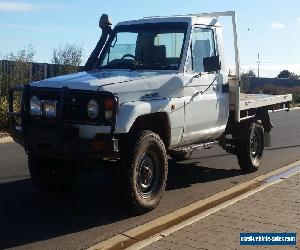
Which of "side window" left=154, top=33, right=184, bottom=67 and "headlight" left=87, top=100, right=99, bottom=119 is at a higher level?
"side window" left=154, top=33, right=184, bottom=67

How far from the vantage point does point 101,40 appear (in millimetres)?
8008

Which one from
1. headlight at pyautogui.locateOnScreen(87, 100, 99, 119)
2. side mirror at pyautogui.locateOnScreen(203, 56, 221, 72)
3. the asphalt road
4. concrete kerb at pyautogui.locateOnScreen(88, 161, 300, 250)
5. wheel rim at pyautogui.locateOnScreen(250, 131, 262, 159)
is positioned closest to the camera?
concrete kerb at pyautogui.locateOnScreen(88, 161, 300, 250)

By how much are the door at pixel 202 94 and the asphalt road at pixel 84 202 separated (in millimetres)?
883

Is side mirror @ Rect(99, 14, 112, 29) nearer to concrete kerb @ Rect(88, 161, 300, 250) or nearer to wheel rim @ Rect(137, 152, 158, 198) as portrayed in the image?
wheel rim @ Rect(137, 152, 158, 198)

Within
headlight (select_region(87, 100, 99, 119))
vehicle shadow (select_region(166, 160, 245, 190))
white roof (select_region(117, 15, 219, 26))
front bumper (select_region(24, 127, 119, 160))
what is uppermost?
white roof (select_region(117, 15, 219, 26))

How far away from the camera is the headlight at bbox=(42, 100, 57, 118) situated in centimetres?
596

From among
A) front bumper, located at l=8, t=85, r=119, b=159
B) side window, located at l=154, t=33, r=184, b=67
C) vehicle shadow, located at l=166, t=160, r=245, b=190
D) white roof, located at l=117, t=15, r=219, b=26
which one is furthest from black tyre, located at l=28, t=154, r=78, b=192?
white roof, located at l=117, t=15, r=219, b=26

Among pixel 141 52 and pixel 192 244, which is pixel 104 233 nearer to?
A: pixel 192 244

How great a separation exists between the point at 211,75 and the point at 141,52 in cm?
112

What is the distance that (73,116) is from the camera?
19.4ft

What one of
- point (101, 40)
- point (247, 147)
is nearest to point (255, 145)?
point (247, 147)

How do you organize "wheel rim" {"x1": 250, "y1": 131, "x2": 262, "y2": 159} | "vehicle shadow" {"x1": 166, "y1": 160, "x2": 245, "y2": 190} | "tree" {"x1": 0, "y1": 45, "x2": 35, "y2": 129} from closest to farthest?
"vehicle shadow" {"x1": 166, "y1": 160, "x2": 245, "y2": 190}, "wheel rim" {"x1": 250, "y1": 131, "x2": 262, "y2": 159}, "tree" {"x1": 0, "y1": 45, "x2": 35, "y2": 129}

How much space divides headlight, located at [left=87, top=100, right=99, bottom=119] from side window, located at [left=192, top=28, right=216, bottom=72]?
6.74 ft

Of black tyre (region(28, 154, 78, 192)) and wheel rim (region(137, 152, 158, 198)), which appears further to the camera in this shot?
black tyre (region(28, 154, 78, 192))
